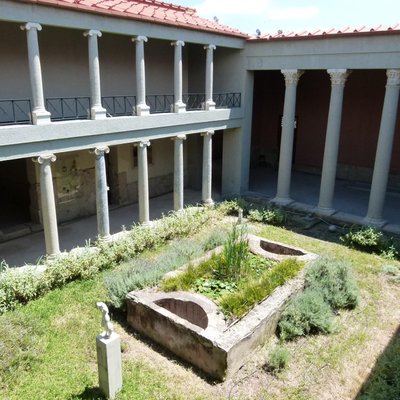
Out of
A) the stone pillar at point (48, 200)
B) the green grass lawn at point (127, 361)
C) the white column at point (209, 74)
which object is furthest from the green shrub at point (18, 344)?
the white column at point (209, 74)

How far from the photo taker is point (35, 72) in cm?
932

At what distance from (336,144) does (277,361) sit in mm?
8837

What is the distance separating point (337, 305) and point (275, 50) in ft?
31.0

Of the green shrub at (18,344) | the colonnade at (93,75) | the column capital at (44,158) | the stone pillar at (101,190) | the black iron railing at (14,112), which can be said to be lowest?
the green shrub at (18,344)

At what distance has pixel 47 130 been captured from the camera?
32.2 ft

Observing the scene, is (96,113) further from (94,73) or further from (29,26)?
(29,26)

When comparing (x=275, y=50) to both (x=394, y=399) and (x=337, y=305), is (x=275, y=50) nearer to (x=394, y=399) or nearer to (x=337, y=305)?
(x=337, y=305)

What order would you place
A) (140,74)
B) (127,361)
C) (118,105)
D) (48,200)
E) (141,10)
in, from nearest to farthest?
(127,361) → (48,200) → (140,74) → (141,10) → (118,105)

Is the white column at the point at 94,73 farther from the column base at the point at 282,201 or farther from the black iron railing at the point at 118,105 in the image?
the column base at the point at 282,201

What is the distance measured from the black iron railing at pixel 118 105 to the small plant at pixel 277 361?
30.5ft

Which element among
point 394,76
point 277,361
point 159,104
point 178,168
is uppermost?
point 394,76

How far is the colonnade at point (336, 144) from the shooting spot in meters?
12.6

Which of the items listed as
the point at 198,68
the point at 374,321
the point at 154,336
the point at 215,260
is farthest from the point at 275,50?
the point at 154,336

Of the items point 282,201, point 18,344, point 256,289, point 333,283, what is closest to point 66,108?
point 18,344
